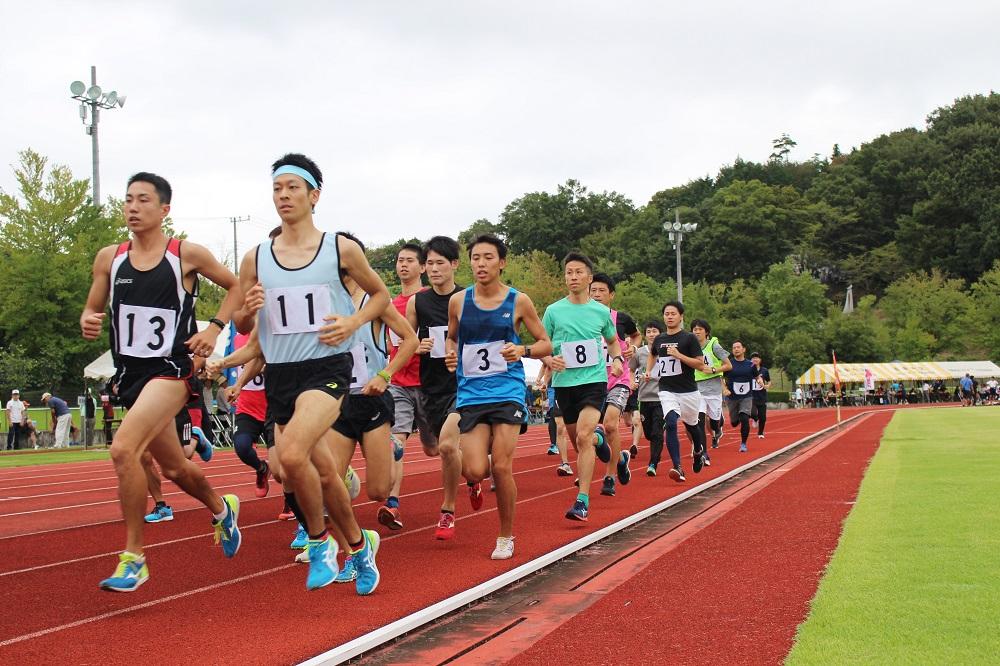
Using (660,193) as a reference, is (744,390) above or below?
below

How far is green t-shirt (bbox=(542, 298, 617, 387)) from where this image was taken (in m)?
9.07

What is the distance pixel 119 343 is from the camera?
6000 millimetres

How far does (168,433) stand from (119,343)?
65 centimetres

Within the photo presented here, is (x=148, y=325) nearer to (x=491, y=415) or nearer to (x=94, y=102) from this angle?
(x=491, y=415)

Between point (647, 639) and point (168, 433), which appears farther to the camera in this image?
point (168, 433)

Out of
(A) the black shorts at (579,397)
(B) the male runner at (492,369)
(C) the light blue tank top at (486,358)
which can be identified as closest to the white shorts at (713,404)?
(A) the black shorts at (579,397)

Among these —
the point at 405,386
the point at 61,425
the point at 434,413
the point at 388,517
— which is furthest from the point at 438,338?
the point at 61,425

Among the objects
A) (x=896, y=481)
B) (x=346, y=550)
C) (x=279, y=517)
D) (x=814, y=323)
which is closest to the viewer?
(x=346, y=550)

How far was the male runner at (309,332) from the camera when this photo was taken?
547 cm

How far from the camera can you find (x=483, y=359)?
288 inches

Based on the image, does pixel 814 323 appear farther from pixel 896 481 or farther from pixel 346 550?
pixel 346 550

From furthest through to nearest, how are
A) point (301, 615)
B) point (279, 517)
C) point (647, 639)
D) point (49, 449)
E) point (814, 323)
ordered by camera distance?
point (814, 323) → point (49, 449) → point (279, 517) → point (301, 615) → point (647, 639)

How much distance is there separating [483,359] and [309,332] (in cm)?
199

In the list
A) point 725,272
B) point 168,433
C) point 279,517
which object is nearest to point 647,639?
point 168,433
